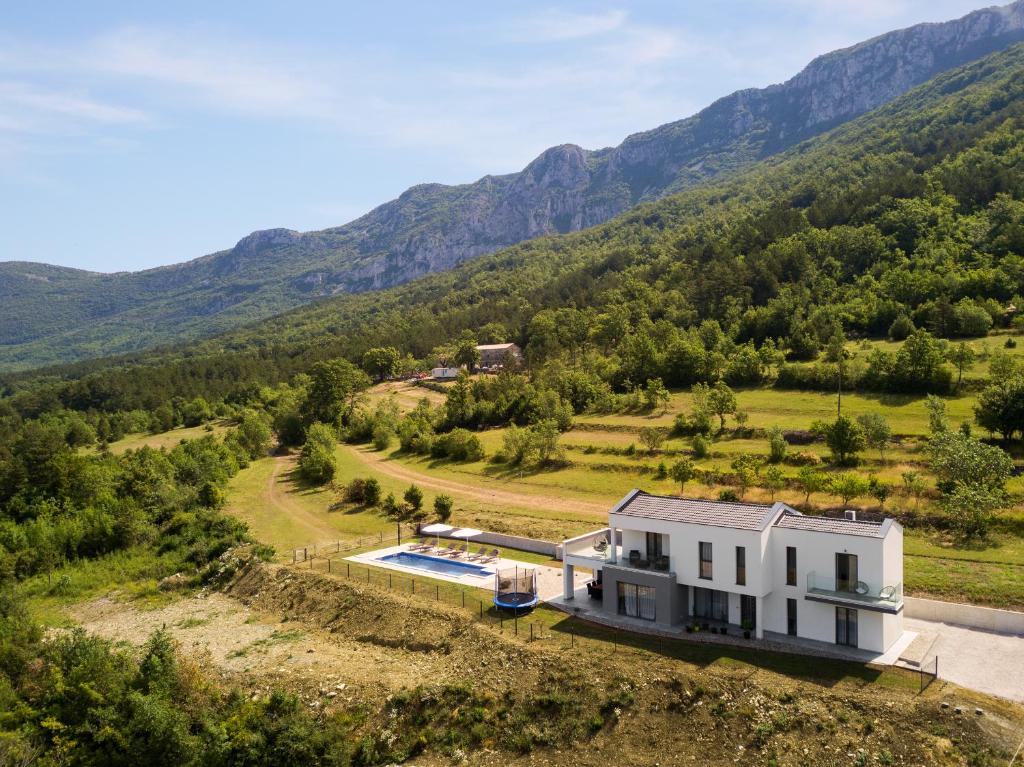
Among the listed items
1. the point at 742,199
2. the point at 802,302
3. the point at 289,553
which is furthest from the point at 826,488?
the point at 742,199

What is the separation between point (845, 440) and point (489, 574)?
25.7 metres

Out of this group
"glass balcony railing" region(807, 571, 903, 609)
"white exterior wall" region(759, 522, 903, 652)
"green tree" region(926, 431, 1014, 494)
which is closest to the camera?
"glass balcony railing" region(807, 571, 903, 609)

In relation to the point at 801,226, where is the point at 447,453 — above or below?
below

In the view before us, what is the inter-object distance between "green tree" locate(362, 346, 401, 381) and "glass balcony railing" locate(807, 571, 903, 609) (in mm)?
94996

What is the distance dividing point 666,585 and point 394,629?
1200 cm

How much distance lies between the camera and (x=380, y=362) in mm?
113000

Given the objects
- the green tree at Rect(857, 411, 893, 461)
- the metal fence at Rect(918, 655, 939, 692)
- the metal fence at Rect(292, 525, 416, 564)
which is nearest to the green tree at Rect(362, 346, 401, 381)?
the metal fence at Rect(292, 525, 416, 564)

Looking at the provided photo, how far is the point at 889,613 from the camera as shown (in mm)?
22438

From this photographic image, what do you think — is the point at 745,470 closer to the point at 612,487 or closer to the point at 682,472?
the point at 682,472

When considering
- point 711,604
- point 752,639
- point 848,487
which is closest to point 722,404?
point 848,487

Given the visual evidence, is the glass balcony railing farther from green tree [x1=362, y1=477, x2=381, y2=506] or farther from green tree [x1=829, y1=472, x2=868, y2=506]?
green tree [x1=362, y1=477, x2=381, y2=506]

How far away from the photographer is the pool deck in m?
31.9

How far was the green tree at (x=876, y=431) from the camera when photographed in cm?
4459

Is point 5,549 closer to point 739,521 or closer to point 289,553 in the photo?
point 289,553
